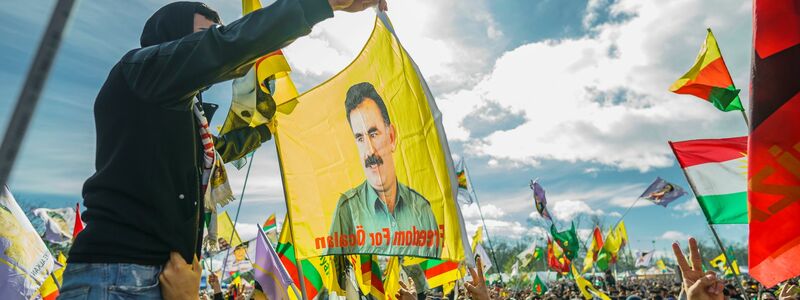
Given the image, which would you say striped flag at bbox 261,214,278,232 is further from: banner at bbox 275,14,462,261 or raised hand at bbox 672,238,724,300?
raised hand at bbox 672,238,724,300

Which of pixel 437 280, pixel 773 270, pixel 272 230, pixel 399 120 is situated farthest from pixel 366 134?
pixel 272 230

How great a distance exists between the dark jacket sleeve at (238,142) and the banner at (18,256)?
2249 millimetres

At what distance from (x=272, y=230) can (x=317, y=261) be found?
28.9 ft

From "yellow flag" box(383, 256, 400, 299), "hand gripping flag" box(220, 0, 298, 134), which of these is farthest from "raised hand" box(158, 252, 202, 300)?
"yellow flag" box(383, 256, 400, 299)

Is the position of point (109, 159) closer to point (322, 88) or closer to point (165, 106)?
point (165, 106)

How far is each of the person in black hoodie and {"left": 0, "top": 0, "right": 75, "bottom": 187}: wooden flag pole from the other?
738mm

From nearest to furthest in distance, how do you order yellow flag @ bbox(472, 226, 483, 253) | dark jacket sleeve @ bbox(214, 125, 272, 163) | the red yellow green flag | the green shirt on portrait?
dark jacket sleeve @ bbox(214, 125, 272, 163), the green shirt on portrait, the red yellow green flag, yellow flag @ bbox(472, 226, 483, 253)

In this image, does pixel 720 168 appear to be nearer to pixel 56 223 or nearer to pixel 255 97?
pixel 255 97

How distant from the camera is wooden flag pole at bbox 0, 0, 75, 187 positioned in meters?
0.67

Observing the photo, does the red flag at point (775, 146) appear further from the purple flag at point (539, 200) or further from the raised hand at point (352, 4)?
the purple flag at point (539, 200)

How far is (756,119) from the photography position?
3408mm

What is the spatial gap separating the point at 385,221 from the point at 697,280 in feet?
6.90

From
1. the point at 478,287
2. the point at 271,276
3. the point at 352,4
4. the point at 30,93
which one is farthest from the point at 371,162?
the point at 30,93

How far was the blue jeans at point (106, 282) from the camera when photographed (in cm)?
144
